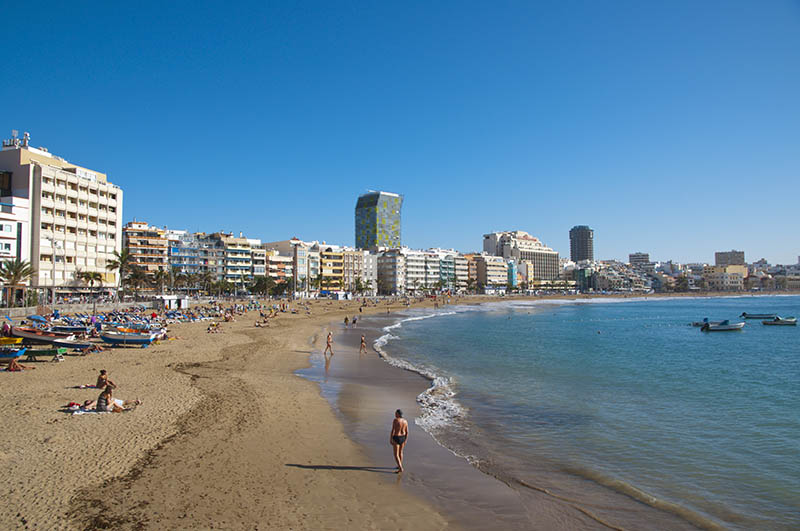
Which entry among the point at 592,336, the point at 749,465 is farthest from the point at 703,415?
the point at 592,336

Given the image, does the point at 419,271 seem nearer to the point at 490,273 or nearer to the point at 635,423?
the point at 490,273

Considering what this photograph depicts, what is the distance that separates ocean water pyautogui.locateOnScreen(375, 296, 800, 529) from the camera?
394 inches

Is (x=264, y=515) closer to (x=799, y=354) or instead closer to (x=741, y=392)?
(x=741, y=392)

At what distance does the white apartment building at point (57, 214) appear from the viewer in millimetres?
48750

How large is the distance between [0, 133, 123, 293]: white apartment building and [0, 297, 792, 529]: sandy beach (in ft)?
127

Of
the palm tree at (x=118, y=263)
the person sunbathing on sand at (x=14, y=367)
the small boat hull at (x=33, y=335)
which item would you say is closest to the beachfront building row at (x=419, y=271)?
the palm tree at (x=118, y=263)

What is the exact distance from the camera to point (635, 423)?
583 inches

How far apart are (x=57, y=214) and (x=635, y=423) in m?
57.2

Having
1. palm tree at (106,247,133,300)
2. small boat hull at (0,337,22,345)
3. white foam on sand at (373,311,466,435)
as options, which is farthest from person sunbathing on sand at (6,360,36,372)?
palm tree at (106,247,133,300)

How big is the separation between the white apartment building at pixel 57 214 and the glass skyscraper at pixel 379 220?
116890 millimetres

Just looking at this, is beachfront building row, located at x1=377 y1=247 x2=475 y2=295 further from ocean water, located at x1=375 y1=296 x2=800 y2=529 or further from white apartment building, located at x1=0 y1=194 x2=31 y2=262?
ocean water, located at x1=375 y1=296 x2=800 y2=529

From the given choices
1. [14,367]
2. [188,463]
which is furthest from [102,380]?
[188,463]

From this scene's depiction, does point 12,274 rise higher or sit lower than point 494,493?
higher

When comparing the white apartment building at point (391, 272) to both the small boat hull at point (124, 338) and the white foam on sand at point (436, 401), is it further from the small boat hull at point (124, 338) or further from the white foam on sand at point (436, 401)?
the white foam on sand at point (436, 401)
